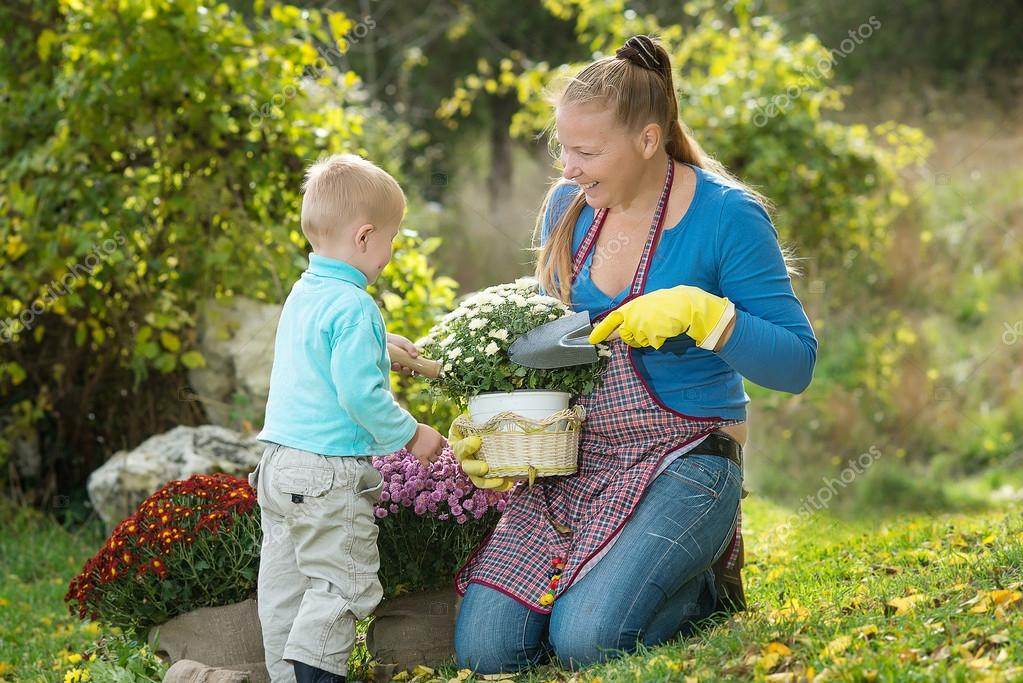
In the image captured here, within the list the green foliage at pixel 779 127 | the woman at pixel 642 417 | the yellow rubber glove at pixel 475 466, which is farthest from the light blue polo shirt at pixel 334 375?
the green foliage at pixel 779 127

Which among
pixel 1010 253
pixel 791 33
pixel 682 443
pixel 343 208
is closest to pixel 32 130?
pixel 343 208

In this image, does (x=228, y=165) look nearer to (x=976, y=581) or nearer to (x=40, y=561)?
(x=40, y=561)

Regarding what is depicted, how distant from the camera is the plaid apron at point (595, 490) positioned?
2.95 metres

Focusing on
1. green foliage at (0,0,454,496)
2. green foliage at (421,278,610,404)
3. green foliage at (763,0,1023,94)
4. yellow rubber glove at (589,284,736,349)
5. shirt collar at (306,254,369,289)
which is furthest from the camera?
green foliage at (763,0,1023,94)

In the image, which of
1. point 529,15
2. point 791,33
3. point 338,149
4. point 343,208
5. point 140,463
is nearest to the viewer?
point 343,208

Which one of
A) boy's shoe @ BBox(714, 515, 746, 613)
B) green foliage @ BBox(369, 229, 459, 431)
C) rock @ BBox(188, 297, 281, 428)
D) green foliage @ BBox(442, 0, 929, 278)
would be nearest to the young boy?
boy's shoe @ BBox(714, 515, 746, 613)

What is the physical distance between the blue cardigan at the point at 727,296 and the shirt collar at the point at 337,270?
663mm

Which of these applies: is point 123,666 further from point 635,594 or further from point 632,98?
point 632,98

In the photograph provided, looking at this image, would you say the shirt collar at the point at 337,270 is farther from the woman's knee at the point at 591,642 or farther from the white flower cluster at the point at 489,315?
the woman's knee at the point at 591,642

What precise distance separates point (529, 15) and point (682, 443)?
11138mm

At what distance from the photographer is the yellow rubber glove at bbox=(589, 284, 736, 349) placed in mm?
2709

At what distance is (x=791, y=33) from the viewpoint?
12000 millimetres

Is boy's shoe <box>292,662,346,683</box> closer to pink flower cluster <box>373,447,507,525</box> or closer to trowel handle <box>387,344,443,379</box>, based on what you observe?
pink flower cluster <box>373,447,507,525</box>

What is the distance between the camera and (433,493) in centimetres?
313
